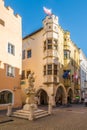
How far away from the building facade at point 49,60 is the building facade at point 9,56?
5409 millimetres

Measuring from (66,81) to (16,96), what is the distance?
12.8 metres

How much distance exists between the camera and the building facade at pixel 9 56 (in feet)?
71.6

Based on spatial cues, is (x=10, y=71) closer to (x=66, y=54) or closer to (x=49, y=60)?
(x=49, y=60)

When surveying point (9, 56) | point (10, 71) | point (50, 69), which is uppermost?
point (9, 56)

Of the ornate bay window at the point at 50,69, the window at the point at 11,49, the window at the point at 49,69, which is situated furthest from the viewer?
the window at the point at 49,69

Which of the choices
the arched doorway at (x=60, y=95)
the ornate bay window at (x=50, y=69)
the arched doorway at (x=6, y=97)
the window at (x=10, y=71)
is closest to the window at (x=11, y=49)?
the window at (x=10, y=71)

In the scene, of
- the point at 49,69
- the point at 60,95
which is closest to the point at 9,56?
the point at 49,69

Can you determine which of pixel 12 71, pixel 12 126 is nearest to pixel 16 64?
pixel 12 71

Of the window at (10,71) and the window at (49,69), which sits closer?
the window at (10,71)

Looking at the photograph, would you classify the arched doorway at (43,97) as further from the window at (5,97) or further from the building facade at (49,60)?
the window at (5,97)

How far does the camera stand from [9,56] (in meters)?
23.1

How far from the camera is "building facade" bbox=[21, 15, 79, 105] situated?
1203 inches

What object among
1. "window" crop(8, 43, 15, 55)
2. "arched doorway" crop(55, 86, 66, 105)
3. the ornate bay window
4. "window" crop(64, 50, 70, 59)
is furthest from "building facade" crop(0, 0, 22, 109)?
"window" crop(64, 50, 70, 59)

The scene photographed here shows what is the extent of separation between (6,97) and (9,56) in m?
4.99
